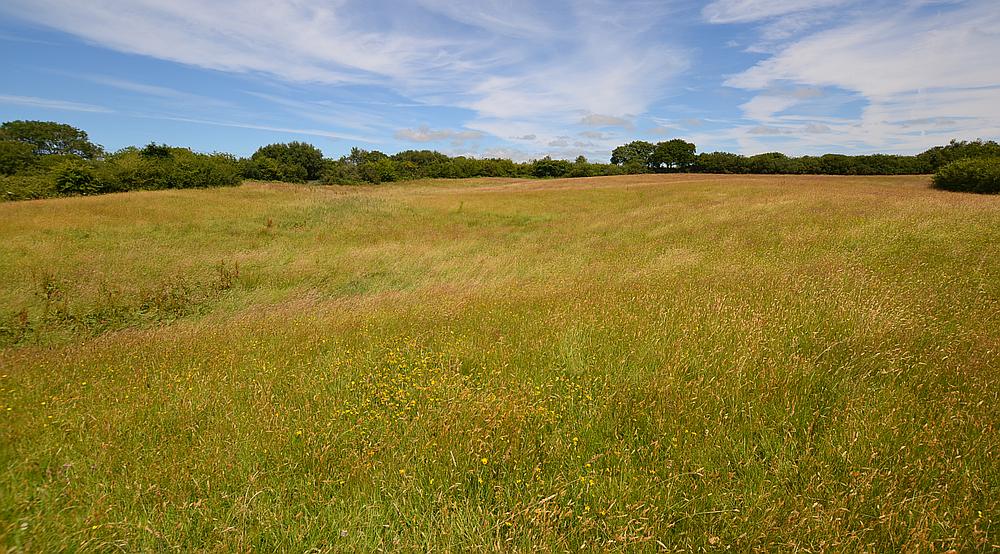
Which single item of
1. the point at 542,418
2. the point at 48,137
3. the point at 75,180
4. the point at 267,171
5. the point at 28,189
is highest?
the point at 48,137

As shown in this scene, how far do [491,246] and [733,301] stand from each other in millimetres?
10901

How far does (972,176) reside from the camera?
74.5 feet

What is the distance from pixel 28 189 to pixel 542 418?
47690 mm

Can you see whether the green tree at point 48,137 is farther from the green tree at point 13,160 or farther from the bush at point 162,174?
the bush at point 162,174

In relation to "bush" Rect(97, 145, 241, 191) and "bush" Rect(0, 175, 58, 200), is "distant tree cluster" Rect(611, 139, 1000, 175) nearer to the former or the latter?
"bush" Rect(97, 145, 241, 191)

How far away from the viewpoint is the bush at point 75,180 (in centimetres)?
3183

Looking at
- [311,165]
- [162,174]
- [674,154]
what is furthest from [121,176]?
[674,154]

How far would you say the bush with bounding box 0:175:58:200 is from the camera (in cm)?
3161

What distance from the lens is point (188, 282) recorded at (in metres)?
11.7

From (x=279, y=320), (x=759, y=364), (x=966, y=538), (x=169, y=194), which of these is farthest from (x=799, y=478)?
(x=169, y=194)

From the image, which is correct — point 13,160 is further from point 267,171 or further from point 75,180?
point 75,180

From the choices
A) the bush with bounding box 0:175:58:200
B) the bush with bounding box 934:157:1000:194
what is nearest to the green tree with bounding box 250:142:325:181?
the bush with bounding box 0:175:58:200

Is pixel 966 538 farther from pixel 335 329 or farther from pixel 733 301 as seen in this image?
pixel 335 329

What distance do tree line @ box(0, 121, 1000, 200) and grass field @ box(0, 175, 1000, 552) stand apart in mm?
28190
